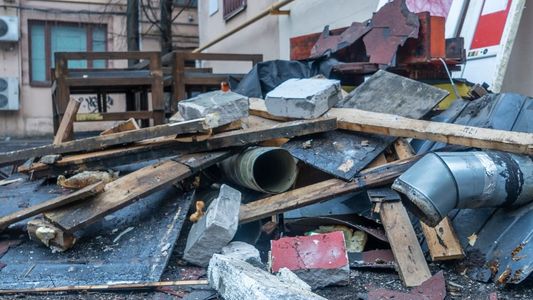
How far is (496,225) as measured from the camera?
3.19m

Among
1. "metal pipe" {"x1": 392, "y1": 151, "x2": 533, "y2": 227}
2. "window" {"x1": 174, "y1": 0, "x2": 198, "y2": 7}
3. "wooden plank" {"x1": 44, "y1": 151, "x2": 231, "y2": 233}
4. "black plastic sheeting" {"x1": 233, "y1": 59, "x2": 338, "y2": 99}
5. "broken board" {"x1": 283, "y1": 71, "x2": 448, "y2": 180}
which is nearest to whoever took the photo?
"metal pipe" {"x1": 392, "y1": 151, "x2": 533, "y2": 227}

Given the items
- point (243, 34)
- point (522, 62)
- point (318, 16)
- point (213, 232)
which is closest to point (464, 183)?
point (213, 232)

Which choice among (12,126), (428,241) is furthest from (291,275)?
(12,126)

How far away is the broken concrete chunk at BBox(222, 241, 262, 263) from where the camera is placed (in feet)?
9.59

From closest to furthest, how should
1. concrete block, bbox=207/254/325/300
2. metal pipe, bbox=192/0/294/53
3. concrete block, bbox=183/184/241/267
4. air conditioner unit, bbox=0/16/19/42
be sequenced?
concrete block, bbox=207/254/325/300, concrete block, bbox=183/184/241/267, metal pipe, bbox=192/0/294/53, air conditioner unit, bbox=0/16/19/42

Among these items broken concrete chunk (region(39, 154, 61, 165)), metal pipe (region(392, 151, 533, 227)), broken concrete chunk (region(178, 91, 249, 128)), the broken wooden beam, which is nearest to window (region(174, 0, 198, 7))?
broken concrete chunk (region(178, 91, 249, 128))

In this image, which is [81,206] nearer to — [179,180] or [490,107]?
[179,180]

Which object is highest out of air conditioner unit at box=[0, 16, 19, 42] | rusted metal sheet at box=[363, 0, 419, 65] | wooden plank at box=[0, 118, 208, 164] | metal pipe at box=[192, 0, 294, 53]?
air conditioner unit at box=[0, 16, 19, 42]

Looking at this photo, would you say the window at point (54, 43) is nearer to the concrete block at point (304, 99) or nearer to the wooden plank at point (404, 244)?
the concrete block at point (304, 99)

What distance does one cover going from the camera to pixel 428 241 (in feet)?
10.5

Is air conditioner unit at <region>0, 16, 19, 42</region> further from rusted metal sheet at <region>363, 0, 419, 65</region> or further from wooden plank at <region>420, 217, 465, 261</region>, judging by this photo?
wooden plank at <region>420, 217, 465, 261</region>

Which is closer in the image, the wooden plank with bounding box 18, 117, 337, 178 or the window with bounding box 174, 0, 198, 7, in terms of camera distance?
the wooden plank with bounding box 18, 117, 337, 178

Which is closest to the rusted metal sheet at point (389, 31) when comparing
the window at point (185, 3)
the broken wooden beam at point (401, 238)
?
the broken wooden beam at point (401, 238)

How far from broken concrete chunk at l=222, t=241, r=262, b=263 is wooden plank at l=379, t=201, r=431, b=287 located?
0.75 meters
